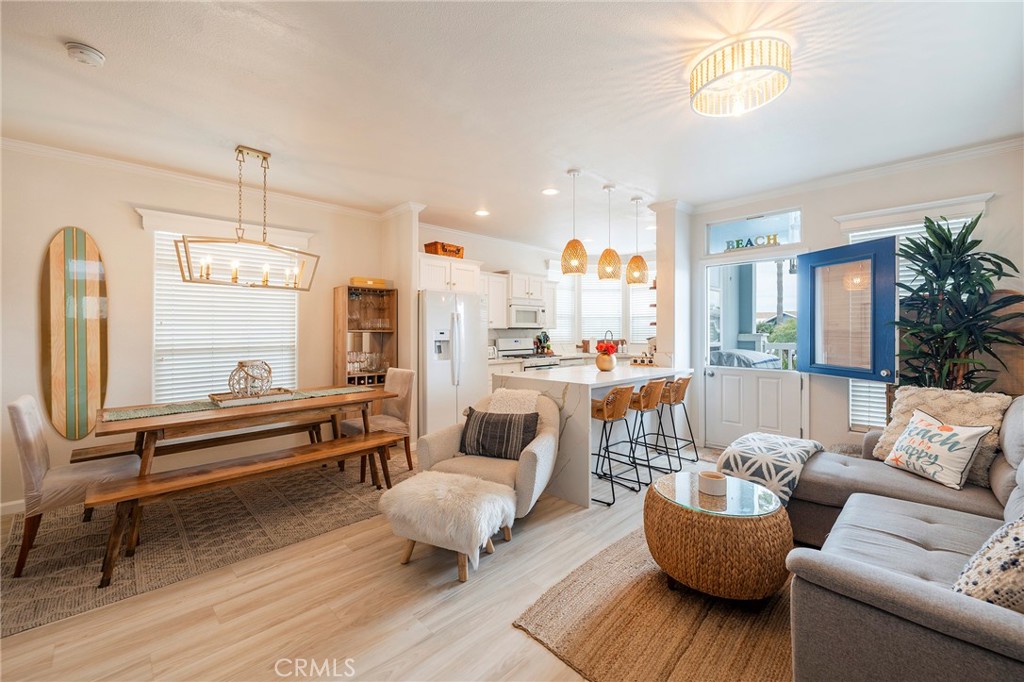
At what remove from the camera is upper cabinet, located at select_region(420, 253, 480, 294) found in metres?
5.04

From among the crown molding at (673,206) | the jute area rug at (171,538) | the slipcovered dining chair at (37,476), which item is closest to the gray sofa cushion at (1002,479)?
the crown molding at (673,206)

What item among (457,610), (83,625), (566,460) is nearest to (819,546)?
(566,460)

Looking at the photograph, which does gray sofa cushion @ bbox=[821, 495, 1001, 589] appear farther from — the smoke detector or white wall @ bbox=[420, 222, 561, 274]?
white wall @ bbox=[420, 222, 561, 274]

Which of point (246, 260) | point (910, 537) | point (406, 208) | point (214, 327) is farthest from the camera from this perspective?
point (406, 208)

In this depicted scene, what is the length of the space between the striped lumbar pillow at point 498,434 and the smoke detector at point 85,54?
2.88 m

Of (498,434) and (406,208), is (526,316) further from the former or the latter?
(498,434)

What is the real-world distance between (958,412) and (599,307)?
5.25 metres

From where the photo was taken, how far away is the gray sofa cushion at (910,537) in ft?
5.17

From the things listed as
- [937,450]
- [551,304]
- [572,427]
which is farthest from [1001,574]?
[551,304]

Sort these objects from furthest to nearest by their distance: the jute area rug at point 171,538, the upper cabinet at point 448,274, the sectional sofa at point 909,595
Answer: the upper cabinet at point 448,274, the jute area rug at point 171,538, the sectional sofa at point 909,595

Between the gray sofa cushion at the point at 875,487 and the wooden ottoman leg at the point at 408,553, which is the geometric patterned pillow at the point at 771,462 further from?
the wooden ottoman leg at the point at 408,553

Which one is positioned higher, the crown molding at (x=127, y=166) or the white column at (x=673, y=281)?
the crown molding at (x=127, y=166)

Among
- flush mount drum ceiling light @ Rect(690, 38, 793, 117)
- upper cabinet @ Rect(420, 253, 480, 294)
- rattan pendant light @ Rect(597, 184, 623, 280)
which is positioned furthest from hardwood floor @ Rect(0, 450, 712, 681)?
upper cabinet @ Rect(420, 253, 480, 294)

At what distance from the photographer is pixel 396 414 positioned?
4273 mm
